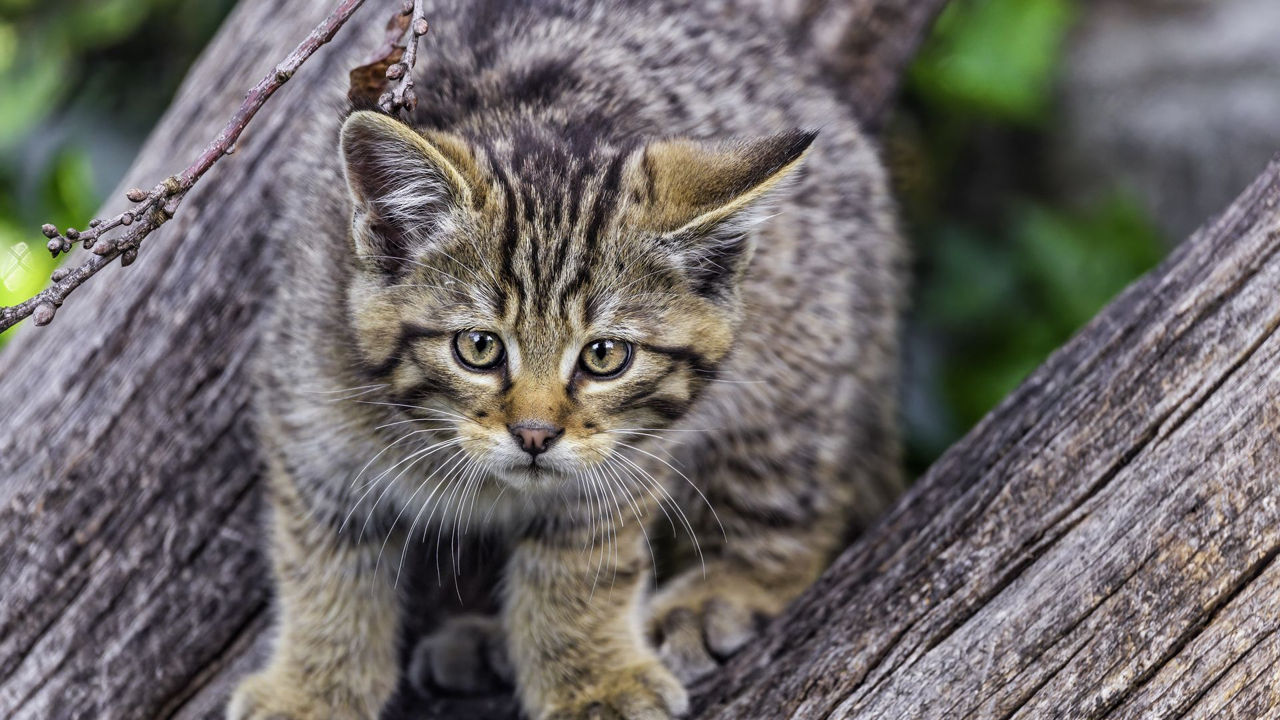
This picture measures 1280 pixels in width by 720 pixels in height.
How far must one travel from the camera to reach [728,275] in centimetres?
279

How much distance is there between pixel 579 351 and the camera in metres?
2.65

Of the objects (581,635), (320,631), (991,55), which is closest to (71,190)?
(320,631)

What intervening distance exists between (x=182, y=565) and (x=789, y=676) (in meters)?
1.66

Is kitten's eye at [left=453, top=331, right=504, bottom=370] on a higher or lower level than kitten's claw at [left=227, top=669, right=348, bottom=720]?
higher

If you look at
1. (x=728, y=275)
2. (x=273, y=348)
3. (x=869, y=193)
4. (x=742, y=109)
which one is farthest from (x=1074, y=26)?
(x=273, y=348)

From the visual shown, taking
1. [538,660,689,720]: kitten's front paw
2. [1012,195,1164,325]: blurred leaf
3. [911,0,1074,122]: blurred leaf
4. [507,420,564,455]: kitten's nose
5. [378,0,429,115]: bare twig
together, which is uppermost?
[911,0,1074,122]: blurred leaf

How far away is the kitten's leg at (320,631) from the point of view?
306 centimetres

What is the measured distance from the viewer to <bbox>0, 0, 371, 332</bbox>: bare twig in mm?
2006

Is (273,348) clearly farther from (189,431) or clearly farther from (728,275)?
(728,275)

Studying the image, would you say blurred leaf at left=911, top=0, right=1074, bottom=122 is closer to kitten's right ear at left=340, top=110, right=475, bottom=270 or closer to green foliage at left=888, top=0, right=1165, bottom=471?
green foliage at left=888, top=0, right=1165, bottom=471

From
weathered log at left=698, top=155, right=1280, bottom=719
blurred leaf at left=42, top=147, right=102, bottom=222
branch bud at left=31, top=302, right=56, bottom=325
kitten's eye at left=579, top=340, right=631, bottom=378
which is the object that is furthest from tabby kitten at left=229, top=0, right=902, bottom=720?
blurred leaf at left=42, top=147, right=102, bottom=222

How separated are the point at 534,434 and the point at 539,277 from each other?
335 millimetres

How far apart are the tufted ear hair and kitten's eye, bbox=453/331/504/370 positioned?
419 mm

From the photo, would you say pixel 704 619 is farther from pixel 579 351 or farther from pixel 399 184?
pixel 399 184
